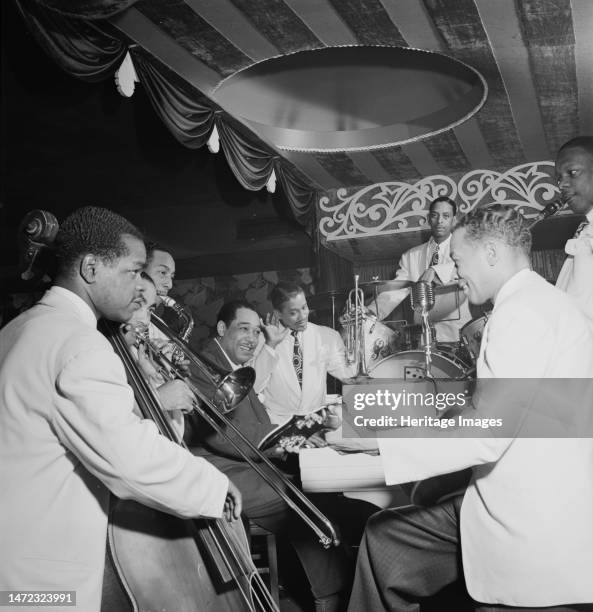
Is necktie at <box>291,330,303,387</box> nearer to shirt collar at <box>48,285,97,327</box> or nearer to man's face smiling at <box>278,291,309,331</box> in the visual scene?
man's face smiling at <box>278,291,309,331</box>

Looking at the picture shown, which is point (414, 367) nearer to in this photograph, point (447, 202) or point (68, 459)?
point (447, 202)

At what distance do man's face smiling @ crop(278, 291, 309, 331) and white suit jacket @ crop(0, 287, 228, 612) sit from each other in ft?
10.3

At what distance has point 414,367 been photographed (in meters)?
3.88

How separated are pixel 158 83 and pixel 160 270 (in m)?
0.98

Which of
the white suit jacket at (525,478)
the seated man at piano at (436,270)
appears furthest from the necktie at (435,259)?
the white suit jacket at (525,478)

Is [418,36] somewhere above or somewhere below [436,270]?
above

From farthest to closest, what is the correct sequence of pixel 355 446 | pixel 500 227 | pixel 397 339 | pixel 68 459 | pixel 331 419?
1. pixel 397 339
2. pixel 331 419
3. pixel 355 446
4. pixel 500 227
5. pixel 68 459

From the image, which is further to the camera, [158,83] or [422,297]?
[422,297]

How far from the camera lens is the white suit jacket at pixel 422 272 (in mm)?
4340

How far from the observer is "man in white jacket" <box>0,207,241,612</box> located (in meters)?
1.57

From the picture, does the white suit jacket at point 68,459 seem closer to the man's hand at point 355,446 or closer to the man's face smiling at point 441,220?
the man's hand at point 355,446

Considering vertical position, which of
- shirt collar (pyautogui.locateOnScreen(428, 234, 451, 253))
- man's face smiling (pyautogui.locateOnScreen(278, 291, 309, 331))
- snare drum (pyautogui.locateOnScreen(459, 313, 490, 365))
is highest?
shirt collar (pyautogui.locateOnScreen(428, 234, 451, 253))

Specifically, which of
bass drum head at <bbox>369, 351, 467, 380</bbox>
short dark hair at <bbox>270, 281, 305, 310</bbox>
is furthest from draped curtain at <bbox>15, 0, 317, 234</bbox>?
bass drum head at <bbox>369, 351, 467, 380</bbox>

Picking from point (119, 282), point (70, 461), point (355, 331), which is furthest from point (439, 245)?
point (70, 461)
